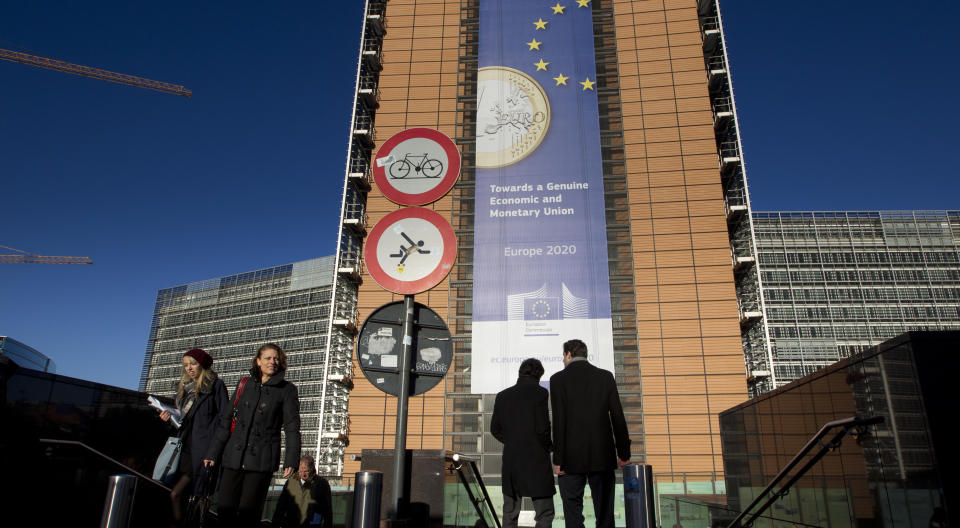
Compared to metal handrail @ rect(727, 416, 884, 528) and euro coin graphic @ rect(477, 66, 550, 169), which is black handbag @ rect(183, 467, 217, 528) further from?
euro coin graphic @ rect(477, 66, 550, 169)

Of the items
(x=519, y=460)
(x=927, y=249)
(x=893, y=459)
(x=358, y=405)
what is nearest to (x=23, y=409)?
(x=519, y=460)

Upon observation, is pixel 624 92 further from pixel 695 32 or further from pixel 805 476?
pixel 805 476

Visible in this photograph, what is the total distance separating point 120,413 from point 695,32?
1421 inches

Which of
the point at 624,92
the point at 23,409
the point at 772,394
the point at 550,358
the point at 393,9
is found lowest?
the point at 23,409

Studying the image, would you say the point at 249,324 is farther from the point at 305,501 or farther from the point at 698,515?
the point at 698,515

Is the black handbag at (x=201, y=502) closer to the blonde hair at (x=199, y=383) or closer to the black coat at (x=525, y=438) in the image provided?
the blonde hair at (x=199, y=383)

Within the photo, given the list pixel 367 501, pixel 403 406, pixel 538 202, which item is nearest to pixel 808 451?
pixel 403 406

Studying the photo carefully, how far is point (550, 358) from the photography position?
954 inches

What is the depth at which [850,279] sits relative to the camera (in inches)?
2680

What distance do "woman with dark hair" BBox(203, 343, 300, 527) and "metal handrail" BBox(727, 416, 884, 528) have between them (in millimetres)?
3828

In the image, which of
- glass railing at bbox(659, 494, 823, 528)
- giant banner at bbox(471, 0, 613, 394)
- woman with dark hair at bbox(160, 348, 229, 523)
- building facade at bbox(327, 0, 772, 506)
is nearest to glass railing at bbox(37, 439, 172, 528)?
woman with dark hair at bbox(160, 348, 229, 523)

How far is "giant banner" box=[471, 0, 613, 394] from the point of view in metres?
24.9

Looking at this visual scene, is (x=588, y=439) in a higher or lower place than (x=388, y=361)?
→ lower

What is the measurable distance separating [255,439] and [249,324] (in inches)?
3777
